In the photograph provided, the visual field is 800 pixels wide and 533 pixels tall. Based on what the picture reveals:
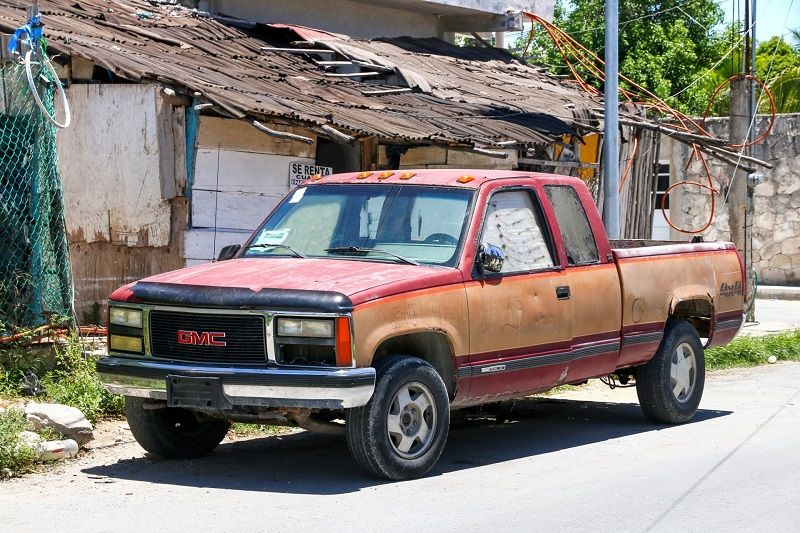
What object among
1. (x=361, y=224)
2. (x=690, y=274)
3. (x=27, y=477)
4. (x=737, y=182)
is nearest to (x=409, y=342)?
(x=361, y=224)

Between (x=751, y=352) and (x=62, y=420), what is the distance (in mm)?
8856

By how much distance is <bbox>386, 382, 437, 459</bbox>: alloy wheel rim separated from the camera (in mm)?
7562

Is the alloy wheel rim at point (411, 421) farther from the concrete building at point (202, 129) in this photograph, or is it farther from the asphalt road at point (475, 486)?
the concrete building at point (202, 129)

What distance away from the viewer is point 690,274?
10.1 meters

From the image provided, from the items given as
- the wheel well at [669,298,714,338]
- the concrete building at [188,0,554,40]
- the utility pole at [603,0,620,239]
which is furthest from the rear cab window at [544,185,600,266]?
the concrete building at [188,0,554,40]

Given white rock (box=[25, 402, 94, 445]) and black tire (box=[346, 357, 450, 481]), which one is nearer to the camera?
black tire (box=[346, 357, 450, 481])

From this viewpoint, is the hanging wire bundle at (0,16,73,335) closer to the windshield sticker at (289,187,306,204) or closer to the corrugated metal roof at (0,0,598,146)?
the corrugated metal roof at (0,0,598,146)

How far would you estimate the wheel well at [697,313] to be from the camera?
34.0ft

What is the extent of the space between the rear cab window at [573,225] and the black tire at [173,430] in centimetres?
275

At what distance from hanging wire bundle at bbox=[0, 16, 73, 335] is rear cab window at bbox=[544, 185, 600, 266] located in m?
3.88

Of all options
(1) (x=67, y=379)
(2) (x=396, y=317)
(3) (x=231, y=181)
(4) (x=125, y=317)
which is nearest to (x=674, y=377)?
(2) (x=396, y=317)

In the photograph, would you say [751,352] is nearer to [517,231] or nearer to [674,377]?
[674,377]

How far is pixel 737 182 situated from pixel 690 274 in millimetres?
7797

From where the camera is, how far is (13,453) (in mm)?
7926
